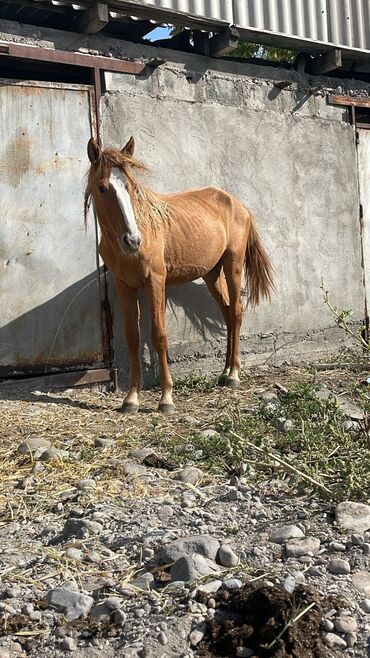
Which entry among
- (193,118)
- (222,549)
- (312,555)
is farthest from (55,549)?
(193,118)

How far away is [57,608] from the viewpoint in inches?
92.5

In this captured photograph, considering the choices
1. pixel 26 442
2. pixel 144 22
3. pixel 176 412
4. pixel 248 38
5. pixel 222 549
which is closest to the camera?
pixel 222 549

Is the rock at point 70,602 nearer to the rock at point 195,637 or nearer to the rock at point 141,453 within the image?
the rock at point 195,637

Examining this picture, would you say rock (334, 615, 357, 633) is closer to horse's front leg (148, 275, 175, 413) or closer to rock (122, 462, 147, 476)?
rock (122, 462, 147, 476)

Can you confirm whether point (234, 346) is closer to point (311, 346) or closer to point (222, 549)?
point (311, 346)

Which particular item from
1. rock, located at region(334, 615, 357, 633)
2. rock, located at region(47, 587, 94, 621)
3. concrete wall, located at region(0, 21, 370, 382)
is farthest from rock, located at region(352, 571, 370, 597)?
concrete wall, located at region(0, 21, 370, 382)

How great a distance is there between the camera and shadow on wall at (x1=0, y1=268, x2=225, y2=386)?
579 centimetres

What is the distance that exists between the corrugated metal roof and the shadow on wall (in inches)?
97.0

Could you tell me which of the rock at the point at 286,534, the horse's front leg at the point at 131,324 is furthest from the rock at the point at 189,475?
the horse's front leg at the point at 131,324

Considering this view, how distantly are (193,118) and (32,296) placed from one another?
2.27m

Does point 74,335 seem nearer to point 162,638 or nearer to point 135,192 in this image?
point 135,192

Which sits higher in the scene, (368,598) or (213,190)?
(213,190)

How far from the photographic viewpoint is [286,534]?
2779 mm

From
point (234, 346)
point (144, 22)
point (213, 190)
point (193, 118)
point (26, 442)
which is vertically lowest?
point (26, 442)
